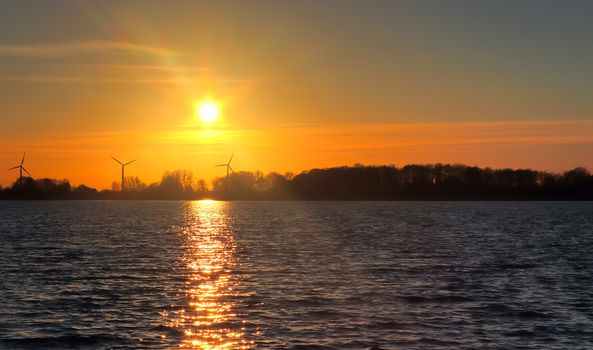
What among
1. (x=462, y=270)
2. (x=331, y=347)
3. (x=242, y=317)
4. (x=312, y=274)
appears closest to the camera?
(x=331, y=347)

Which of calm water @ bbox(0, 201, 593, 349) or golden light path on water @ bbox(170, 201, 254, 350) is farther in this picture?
calm water @ bbox(0, 201, 593, 349)

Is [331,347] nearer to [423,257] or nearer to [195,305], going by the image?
[195,305]

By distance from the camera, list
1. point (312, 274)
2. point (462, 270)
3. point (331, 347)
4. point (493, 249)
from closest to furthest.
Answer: point (331, 347) → point (312, 274) → point (462, 270) → point (493, 249)

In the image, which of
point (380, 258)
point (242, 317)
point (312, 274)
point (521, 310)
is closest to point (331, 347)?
point (242, 317)

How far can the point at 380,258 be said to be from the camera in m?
81.7

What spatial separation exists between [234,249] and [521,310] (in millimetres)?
55370

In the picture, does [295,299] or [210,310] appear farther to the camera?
[295,299]

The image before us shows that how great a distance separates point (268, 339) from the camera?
37.6m

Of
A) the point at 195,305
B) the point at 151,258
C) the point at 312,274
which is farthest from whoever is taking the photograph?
the point at 151,258

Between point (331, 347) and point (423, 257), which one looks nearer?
point (331, 347)

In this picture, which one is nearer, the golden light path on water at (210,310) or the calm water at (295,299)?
the golden light path on water at (210,310)

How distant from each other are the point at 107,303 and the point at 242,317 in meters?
10.1

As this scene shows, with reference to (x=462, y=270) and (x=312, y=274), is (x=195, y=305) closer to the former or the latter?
(x=312, y=274)

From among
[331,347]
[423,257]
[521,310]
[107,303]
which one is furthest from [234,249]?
[331,347]
